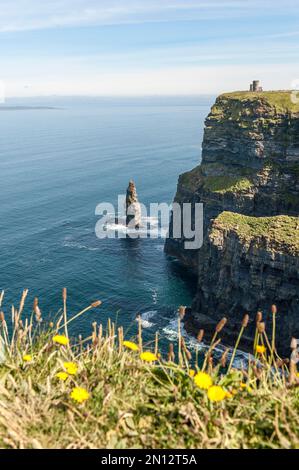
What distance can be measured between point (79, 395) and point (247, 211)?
84.5 m

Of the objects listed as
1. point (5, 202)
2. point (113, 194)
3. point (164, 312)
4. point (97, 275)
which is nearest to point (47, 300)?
point (97, 275)

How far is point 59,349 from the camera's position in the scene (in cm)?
Answer: 1056

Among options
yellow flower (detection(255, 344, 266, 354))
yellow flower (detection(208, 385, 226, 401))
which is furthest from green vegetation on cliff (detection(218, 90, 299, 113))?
yellow flower (detection(208, 385, 226, 401))

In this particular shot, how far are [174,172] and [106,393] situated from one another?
17058 cm

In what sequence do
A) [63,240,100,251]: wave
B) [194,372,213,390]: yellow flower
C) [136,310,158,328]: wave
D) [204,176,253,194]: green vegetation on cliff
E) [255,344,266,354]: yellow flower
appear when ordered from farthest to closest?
[63,240,100,251]: wave, [204,176,253,194]: green vegetation on cliff, [136,310,158,328]: wave, [255,344,266,354]: yellow flower, [194,372,213,390]: yellow flower

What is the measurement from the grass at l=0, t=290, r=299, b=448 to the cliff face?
54277 millimetres

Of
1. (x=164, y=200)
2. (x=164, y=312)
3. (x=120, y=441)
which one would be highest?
(x=120, y=441)

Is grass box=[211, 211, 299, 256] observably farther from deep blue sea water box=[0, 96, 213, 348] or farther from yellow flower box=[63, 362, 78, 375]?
yellow flower box=[63, 362, 78, 375]

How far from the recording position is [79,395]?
28.2ft

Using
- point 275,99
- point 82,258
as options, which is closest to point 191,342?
point 82,258

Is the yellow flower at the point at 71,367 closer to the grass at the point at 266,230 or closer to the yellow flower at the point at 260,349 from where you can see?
the yellow flower at the point at 260,349

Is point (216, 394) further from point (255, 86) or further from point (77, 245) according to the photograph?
point (255, 86)

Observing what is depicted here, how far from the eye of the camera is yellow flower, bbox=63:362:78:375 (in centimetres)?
939

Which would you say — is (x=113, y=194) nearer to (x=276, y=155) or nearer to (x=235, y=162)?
(x=235, y=162)
